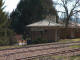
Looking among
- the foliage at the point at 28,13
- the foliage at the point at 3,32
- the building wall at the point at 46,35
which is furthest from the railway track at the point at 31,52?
the foliage at the point at 28,13

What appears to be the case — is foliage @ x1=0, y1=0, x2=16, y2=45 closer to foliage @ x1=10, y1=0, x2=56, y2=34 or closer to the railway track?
foliage @ x1=10, y1=0, x2=56, y2=34

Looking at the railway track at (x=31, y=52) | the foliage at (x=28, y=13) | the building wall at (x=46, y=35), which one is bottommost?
the railway track at (x=31, y=52)

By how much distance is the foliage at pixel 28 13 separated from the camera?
122 ft

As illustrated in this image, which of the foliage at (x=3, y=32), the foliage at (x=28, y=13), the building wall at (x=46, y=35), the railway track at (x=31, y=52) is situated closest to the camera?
the railway track at (x=31, y=52)

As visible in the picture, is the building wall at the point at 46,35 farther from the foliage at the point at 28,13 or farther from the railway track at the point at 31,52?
the railway track at the point at 31,52

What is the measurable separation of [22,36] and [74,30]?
11.6 meters

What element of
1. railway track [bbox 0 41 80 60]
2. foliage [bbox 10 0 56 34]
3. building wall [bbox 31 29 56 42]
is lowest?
railway track [bbox 0 41 80 60]

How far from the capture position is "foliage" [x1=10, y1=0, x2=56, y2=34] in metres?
37.2

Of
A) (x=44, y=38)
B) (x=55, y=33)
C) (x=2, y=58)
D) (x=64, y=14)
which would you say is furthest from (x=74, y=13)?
(x=2, y=58)

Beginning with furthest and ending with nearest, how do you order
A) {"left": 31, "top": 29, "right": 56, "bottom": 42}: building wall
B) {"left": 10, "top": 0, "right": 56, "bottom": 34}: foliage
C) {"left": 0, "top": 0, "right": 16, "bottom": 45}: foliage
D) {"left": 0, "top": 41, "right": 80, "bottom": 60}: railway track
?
{"left": 10, "top": 0, "right": 56, "bottom": 34}: foliage → {"left": 31, "top": 29, "right": 56, "bottom": 42}: building wall → {"left": 0, "top": 0, "right": 16, "bottom": 45}: foliage → {"left": 0, "top": 41, "right": 80, "bottom": 60}: railway track

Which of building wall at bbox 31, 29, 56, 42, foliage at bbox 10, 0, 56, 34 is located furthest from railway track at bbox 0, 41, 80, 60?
foliage at bbox 10, 0, 56, 34

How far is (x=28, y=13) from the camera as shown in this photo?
126ft

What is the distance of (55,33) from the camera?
29266 mm

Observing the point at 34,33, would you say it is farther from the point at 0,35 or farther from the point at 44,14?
the point at 44,14
